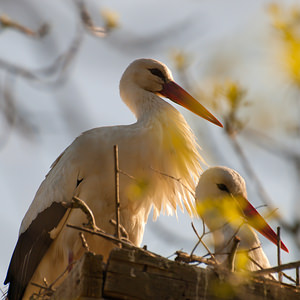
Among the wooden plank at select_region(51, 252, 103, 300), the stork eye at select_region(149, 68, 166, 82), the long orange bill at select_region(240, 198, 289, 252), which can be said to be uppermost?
the stork eye at select_region(149, 68, 166, 82)

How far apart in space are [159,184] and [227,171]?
17.4 inches

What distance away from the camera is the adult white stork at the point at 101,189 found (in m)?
3.54

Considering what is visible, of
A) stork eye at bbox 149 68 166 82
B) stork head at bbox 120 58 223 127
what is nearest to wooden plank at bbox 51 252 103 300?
stork head at bbox 120 58 223 127

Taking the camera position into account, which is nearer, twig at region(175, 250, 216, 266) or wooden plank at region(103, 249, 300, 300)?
wooden plank at region(103, 249, 300, 300)

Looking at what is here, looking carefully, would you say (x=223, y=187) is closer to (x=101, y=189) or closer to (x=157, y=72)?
(x=101, y=189)

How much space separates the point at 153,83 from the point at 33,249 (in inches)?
59.9

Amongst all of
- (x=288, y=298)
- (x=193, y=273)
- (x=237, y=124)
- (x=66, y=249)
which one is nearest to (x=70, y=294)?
(x=193, y=273)

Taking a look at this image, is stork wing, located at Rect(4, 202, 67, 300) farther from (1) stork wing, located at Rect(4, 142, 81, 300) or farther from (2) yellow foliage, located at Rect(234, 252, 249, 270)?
(2) yellow foliage, located at Rect(234, 252, 249, 270)

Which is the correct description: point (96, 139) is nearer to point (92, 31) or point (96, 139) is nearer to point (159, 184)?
point (159, 184)

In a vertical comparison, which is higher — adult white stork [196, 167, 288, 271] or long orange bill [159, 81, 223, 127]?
long orange bill [159, 81, 223, 127]

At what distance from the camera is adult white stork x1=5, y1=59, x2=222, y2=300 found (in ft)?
11.6

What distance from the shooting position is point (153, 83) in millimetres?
4367

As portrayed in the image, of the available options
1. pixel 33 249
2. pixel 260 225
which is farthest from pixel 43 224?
pixel 260 225

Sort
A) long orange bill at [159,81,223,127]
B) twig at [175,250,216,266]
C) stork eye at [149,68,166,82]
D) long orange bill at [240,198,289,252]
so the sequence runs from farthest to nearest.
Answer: stork eye at [149,68,166,82] < long orange bill at [159,81,223,127] < long orange bill at [240,198,289,252] < twig at [175,250,216,266]
